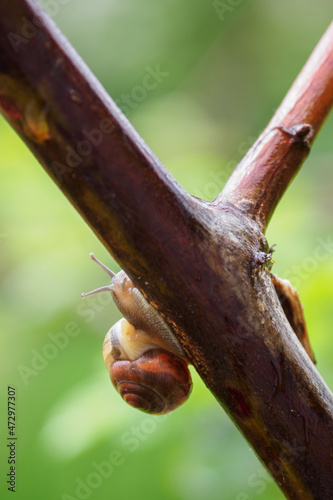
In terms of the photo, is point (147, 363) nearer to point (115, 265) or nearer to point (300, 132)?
point (300, 132)

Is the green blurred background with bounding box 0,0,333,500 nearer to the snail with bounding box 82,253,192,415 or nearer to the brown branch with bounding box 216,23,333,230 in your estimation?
the snail with bounding box 82,253,192,415

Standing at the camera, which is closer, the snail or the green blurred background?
the snail

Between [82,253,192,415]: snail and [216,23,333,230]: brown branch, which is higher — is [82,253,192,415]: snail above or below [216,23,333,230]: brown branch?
below

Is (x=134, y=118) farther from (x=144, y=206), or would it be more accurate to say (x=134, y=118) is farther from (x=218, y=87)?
(x=144, y=206)

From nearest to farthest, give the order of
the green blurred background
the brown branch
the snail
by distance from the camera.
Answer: the brown branch < the snail < the green blurred background

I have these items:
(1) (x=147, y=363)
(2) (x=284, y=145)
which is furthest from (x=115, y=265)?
(2) (x=284, y=145)

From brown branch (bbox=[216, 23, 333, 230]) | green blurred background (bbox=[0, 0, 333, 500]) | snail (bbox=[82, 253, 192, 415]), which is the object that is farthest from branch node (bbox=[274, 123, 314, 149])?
green blurred background (bbox=[0, 0, 333, 500])

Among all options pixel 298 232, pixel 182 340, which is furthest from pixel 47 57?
pixel 298 232

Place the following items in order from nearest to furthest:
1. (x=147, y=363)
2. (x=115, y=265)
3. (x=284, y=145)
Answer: (x=284, y=145)
(x=147, y=363)
(x=115, y=265)
